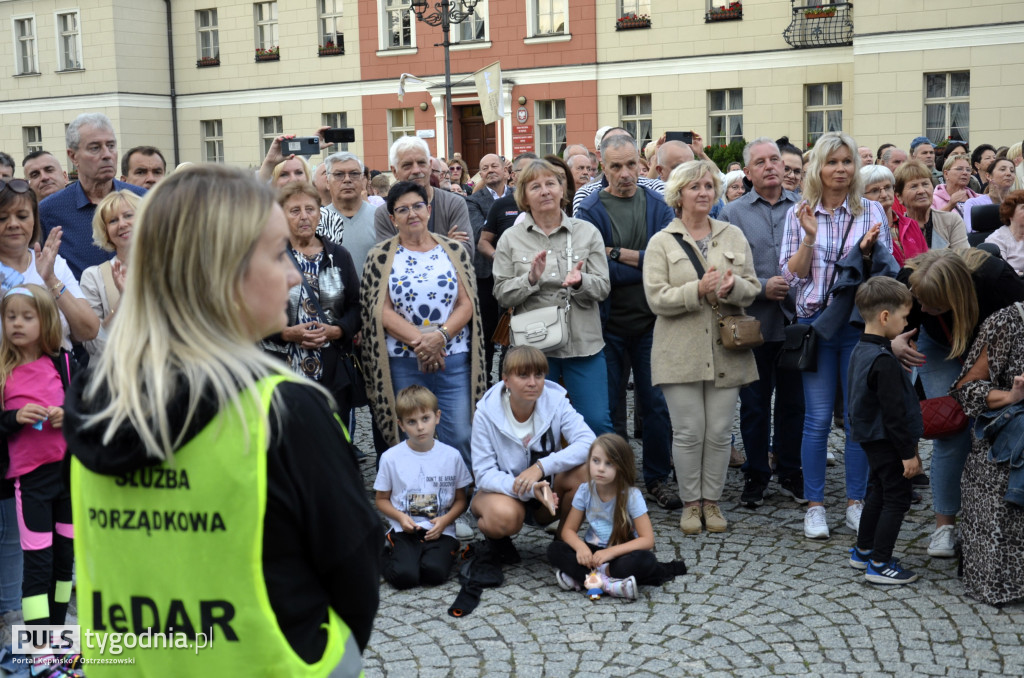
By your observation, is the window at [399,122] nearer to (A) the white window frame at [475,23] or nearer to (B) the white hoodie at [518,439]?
(A) the white window frame at [475,23]

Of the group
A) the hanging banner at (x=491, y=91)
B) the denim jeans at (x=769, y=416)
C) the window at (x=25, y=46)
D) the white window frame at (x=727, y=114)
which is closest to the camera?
the denim jeans at (x=769, y=416)

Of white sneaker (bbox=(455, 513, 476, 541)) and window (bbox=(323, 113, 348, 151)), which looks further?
window (bbox=(323, 113, 348, 151))

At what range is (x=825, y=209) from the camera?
6.04 meters

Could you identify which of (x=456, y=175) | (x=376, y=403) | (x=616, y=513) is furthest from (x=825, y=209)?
(x=456, y=175)

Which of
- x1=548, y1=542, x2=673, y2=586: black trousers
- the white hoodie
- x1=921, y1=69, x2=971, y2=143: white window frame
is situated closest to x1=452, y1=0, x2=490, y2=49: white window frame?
x1=921, y1=69, x2=971, y2=143: white window frame

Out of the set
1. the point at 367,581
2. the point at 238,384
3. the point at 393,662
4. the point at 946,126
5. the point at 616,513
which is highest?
the point at 946,126

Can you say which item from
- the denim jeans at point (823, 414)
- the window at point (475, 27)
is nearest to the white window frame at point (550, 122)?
the window at point (475, 27)

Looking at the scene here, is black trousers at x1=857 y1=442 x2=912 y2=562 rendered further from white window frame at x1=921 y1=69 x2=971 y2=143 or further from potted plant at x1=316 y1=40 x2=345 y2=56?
potted plant at x1=316 y1=40 x2=345 y2=56

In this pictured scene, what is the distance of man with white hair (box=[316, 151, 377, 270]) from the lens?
23.3 ft

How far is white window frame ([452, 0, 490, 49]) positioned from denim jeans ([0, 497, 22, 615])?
27.1m

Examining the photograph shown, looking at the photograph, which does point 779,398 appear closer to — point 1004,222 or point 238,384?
point 1004,222

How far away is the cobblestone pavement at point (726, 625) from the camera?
162 inches

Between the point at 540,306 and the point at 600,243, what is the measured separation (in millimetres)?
536

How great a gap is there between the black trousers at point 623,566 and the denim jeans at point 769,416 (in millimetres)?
1498
